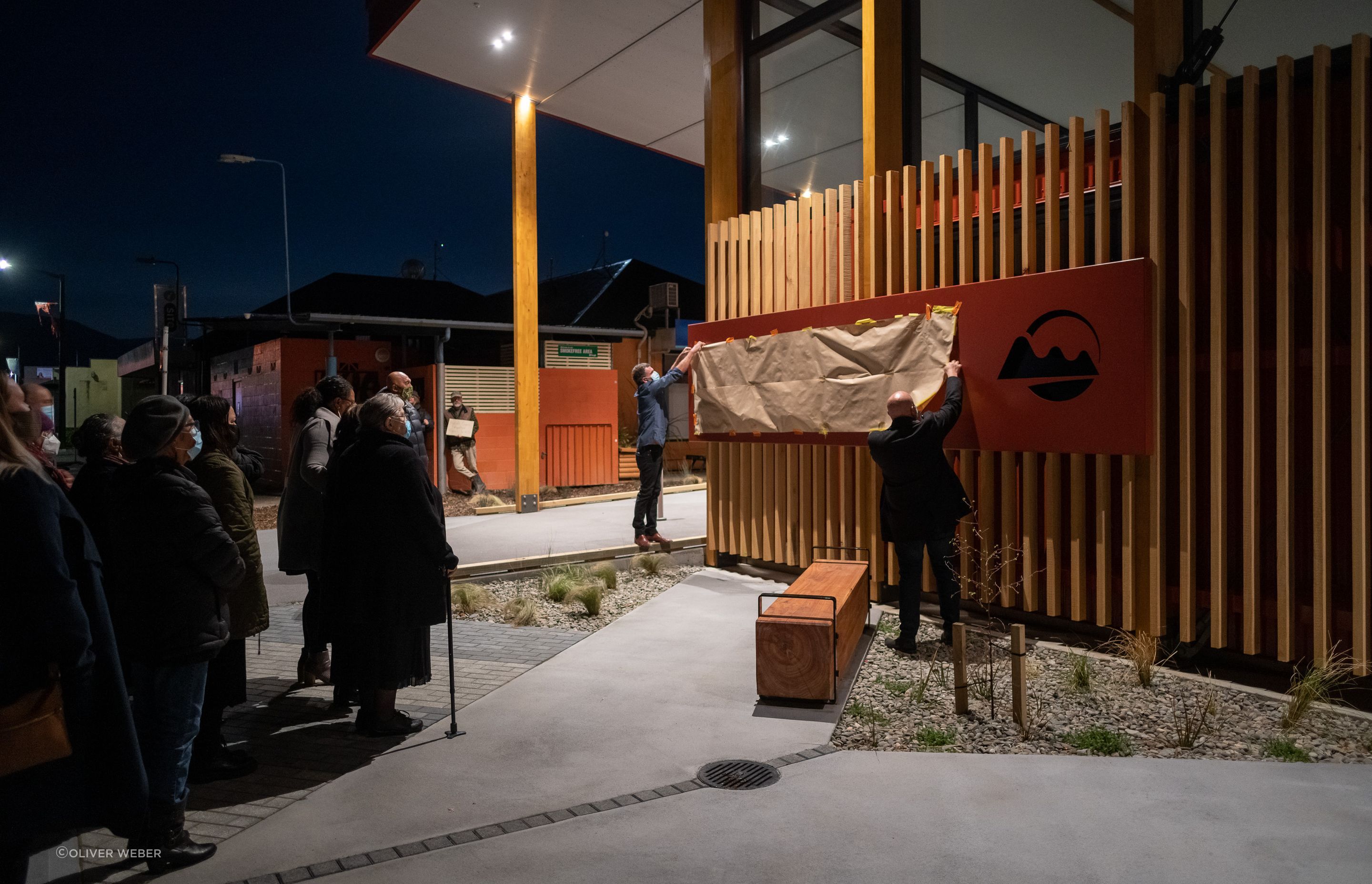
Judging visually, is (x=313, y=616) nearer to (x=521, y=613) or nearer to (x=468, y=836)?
(x=521, y=613)

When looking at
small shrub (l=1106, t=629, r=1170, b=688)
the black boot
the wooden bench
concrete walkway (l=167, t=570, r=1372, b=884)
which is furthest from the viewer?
small shrub (l=1106, t=629, r=1170, b=688)

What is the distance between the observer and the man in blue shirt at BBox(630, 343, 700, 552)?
10.1m

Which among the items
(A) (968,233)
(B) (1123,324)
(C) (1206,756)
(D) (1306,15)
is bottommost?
(C) (1206,756)

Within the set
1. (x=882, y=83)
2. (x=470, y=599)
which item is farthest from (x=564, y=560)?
(x=882, y=83)

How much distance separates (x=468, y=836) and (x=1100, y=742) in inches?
121

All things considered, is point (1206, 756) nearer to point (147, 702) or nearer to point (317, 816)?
point (317, 816)

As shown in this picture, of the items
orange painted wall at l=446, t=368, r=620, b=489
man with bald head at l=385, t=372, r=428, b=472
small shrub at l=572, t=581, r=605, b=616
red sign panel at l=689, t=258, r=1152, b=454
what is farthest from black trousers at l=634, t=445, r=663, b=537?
orange painted wall at l=446, t=368, r=620, b=489

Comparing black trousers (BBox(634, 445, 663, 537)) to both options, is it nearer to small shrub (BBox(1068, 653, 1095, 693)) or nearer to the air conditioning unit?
small shrub (BBox(1068, 653, 1095, 693))

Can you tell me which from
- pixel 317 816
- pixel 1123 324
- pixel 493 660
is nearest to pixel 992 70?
pixel 1123 324

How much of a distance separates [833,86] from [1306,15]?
6173 mm

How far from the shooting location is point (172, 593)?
344 centimetres

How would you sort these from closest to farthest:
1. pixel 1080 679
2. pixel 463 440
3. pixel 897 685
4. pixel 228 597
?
pixel 228 597 → pixel 1080 679 → pixel 897 685 → pixel 463 440

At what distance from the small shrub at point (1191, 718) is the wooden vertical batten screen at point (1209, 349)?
2.02ft

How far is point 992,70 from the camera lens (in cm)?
1368
